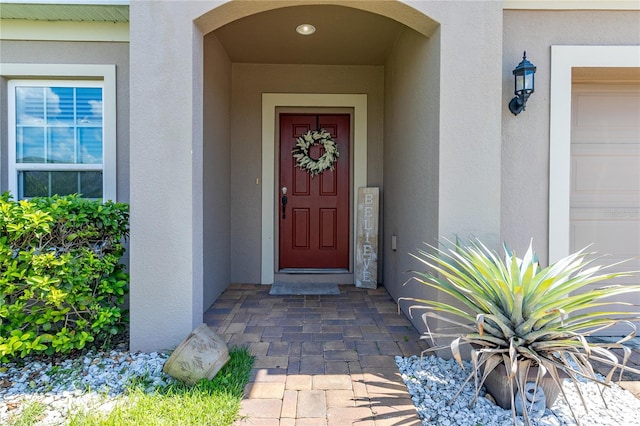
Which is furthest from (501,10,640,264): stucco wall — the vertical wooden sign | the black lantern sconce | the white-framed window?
the white-framed window

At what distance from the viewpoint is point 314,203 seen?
4539 millimetres

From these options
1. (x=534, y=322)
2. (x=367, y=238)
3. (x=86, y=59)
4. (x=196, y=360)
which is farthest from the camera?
(x=367, y=238)

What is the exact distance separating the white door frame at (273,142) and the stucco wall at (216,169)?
420 millimetres

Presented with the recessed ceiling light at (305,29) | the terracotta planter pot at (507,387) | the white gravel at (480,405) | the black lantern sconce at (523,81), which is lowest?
the white gravel at (480,405)

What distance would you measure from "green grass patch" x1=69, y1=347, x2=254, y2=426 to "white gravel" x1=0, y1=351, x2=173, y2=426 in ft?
0.29

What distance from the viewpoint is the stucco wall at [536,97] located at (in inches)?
106

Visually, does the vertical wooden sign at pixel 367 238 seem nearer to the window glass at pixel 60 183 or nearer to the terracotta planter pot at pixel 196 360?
the terracotta planter pot at pixel 196 360

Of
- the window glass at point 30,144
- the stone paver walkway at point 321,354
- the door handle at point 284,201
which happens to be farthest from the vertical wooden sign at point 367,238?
the window glass at point 30,144

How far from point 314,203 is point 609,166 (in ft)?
9.47

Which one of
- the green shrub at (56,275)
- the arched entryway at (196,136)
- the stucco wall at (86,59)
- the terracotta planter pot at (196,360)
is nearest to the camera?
the terracotta planter pot at (196,360)

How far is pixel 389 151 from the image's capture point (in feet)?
13.3

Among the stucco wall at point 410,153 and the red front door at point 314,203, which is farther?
the red front door at point 314,203

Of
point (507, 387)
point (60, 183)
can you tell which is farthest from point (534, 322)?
point (60, 183)

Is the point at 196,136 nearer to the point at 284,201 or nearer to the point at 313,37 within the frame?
the point at 313,37
